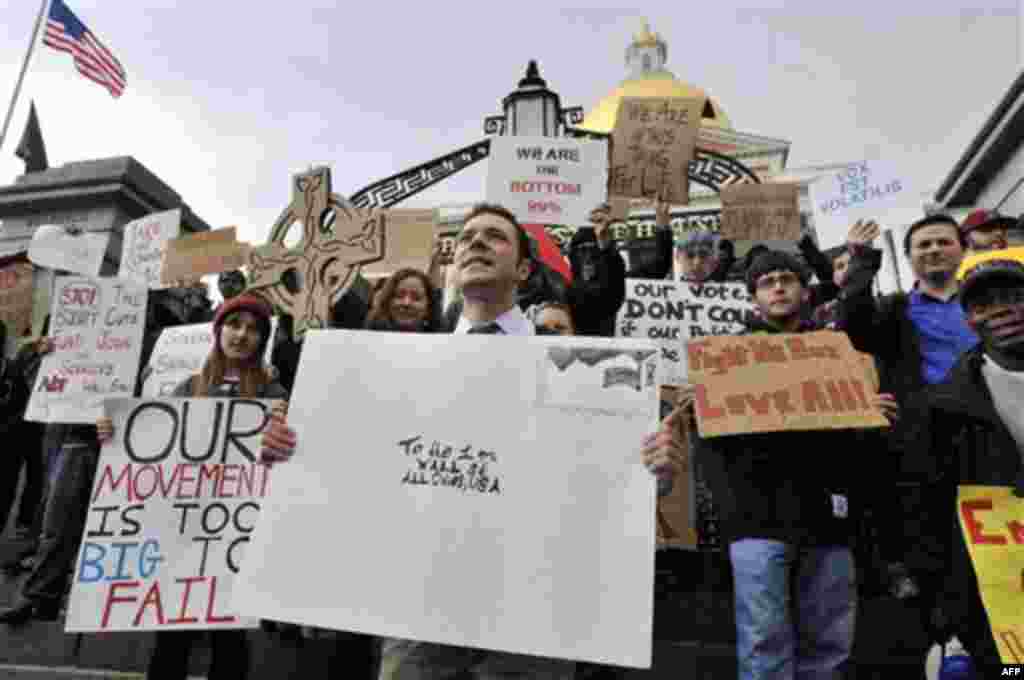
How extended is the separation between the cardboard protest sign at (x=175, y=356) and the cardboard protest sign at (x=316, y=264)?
711 mm

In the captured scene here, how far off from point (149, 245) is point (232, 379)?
12.8 feet

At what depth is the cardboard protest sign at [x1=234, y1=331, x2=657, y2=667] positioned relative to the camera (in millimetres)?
1579

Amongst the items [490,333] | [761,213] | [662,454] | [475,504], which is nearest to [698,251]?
[761,213]

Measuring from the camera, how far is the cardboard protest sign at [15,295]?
533 centimetres

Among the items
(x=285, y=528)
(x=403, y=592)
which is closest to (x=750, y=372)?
(x=403, y=592)

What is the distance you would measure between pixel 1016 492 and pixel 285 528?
1.98 meters

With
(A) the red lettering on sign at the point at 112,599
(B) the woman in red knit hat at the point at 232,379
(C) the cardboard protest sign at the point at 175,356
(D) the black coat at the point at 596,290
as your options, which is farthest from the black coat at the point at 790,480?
(C) the cardboard protest sign at the point at 175,356

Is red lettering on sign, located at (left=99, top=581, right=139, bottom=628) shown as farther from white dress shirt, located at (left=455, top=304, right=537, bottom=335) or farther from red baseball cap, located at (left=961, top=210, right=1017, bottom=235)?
red baseball cap, located at (left=961, top=210, right=1017, bottom=235)

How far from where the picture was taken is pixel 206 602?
2465 millimetres

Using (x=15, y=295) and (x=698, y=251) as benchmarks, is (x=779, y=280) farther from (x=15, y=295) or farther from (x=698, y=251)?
(x=15, y=295)

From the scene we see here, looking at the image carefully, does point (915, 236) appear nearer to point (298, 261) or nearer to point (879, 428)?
point (879, 428)

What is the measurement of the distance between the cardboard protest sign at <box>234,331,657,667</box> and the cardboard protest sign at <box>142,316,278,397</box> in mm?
3381

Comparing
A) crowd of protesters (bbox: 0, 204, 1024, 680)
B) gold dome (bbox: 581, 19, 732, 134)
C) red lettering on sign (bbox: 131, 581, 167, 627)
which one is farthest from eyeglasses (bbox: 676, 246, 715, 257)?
gold dome (bbox: 581, 19, 732, 134)

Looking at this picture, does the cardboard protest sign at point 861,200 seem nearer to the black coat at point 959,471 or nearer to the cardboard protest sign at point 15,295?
the black coat at point 959,471
